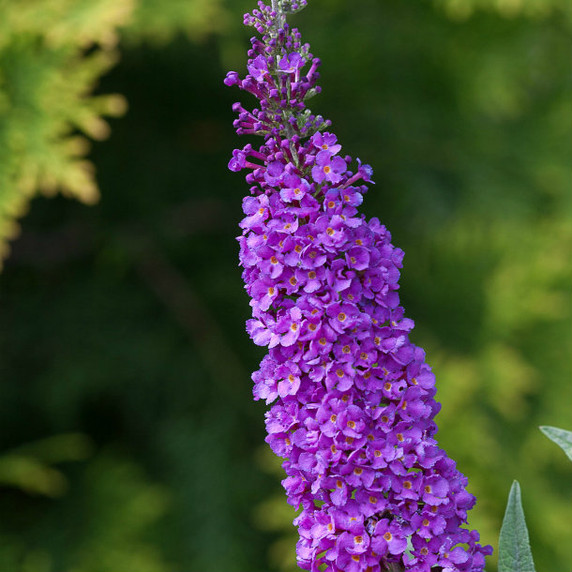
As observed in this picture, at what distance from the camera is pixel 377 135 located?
393cm

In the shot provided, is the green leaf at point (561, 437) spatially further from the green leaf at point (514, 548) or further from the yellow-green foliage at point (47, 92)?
the yellow-green foliage at point (47, 92)

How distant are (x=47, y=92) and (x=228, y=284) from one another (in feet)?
4.73

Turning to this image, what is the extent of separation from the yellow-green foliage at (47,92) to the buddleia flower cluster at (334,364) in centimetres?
162

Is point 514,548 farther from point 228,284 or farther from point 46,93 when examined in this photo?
point 228,284

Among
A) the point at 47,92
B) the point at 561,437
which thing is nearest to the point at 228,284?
the point at 47,92

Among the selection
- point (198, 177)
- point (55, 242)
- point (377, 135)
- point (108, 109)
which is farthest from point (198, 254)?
point (108, 109)

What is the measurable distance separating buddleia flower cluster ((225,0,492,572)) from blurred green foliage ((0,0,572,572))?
7.06 feet

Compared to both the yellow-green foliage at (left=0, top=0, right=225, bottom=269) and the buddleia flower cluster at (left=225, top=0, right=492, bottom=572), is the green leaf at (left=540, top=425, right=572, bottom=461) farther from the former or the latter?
the yellow-green foliage at (left=0, top=0, right=225, bottom=269)

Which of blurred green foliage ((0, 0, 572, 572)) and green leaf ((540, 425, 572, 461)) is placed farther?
blurred green foliage ((0, 0, 572, 572))

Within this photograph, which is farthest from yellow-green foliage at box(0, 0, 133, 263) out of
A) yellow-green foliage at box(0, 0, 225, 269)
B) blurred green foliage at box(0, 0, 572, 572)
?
blurred green foliage at box(0, 0, 572, 572)

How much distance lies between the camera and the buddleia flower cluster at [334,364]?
3.12ft

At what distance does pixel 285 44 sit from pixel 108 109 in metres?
1.67

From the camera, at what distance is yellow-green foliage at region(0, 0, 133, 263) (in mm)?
2510

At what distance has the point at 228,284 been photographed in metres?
3.78
